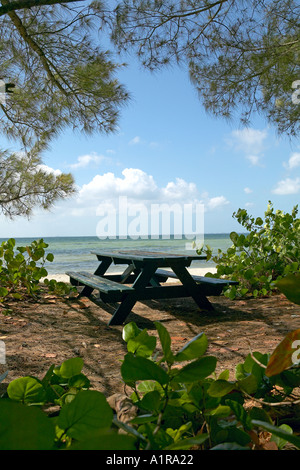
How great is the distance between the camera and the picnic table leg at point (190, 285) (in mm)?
3492

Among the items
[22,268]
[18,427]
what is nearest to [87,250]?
[22,268]

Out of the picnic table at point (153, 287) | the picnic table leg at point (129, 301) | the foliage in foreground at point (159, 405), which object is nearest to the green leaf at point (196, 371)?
the foliage in foreground at point (159, 405)

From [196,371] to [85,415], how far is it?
5.3 inches

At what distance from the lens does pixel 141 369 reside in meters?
0.41

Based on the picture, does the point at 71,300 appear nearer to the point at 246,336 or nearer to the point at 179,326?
the point at 179,326

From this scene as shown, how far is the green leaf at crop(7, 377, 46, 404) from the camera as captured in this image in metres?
0.56

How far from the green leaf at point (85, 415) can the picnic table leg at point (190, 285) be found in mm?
3101

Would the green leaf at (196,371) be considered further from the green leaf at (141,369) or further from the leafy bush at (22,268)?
the leafy bush at (22,268)

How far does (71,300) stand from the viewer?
4406 mm

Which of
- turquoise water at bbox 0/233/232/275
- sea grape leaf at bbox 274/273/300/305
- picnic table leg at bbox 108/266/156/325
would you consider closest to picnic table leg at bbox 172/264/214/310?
picnic table leg at bbox 108/266/156/325

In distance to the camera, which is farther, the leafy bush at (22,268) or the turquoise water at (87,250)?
the turquoise water at (87,250)

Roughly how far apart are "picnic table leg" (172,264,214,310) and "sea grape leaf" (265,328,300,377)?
299 cm
